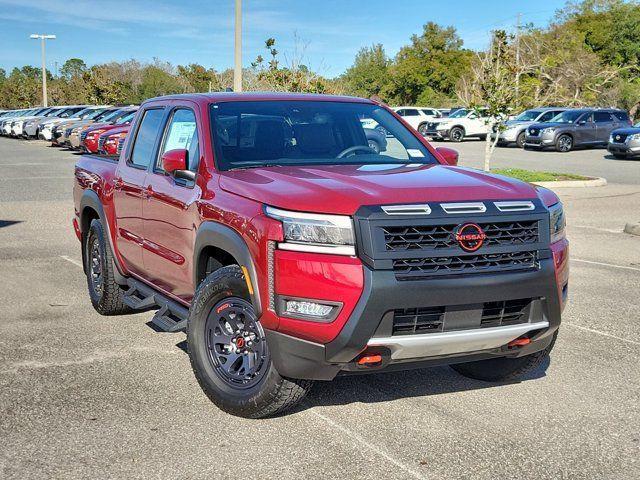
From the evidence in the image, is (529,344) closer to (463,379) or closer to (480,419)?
(480,419)

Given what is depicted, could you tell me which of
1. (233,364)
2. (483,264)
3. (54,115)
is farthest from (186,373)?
(54,115)

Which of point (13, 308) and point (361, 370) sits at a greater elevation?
point (361, 370)

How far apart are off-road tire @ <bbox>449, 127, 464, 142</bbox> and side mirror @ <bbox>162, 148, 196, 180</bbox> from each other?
1451 inches

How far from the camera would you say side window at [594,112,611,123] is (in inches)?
1342

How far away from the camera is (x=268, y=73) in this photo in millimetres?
27344

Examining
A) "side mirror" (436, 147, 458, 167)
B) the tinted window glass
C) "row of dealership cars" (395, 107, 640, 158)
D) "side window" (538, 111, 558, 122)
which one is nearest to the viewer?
"side mirror" (436, 147, 458, 167)

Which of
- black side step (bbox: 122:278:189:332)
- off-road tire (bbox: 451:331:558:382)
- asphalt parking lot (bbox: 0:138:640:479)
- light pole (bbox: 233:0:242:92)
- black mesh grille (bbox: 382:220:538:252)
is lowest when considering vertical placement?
asphalt parking lot (bbox: 0:138:640:479)

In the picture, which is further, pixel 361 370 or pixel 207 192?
pixel 207 192

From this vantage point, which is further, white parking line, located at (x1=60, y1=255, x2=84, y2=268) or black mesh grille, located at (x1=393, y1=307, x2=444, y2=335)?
white parking line, located at (x1=60, y1=255, x2=84, y2=268)

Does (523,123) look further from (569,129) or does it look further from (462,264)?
(462,264)

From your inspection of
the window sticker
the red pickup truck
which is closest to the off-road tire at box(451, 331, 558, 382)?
the red pickup truck

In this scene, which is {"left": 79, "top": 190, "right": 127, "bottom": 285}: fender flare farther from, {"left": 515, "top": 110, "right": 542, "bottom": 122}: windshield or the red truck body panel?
{"left": 515, "top": 110, "right": 542, "bottom": 122}: windshield

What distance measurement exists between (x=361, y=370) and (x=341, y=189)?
943 mm

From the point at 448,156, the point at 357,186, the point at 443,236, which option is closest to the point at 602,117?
the point at 448,156
